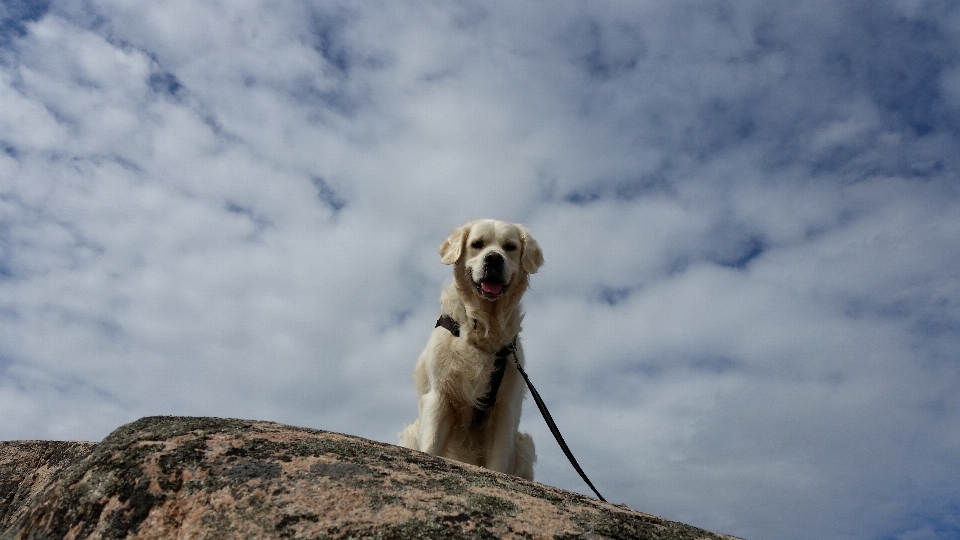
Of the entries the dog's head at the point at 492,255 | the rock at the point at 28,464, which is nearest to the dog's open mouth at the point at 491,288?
the dog's head at the point at 492,255

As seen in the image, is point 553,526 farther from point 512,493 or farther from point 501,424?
point 501,424

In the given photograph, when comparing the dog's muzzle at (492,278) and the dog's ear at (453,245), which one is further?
the dog's ear at (453,245)

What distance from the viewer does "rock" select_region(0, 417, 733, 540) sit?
1.96 m

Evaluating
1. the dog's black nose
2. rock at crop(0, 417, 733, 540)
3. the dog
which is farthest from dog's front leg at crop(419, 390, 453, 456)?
rock at crop(0, 417, 733, 540)

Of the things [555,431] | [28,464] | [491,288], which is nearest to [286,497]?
[555,431]

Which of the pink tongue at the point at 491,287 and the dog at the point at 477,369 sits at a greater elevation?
the pink tongue at the point at 491,287

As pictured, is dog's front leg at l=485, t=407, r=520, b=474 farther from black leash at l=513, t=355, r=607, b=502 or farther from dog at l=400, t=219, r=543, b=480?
black leash at l=513, t=355, r=607, b=502

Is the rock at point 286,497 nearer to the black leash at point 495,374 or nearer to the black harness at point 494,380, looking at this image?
the black leash at point 495,374

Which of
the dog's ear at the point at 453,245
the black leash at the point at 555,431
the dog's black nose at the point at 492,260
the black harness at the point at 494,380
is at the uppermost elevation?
the dog's ear at the point at 453,245

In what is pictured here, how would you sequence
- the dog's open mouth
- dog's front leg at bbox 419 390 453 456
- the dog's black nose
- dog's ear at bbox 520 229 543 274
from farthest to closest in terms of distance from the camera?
dog's ear at bbox 520 229 543 274 → the dog's black nose → the dog's open mouth → dog's front leg at bbox 419 390 453 456

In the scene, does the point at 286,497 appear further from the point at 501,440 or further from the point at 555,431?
the point at 501,440

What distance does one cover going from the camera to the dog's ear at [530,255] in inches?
287

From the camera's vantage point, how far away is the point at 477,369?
6277mm

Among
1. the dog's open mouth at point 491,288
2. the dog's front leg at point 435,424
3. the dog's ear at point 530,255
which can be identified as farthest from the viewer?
the dog's ear at point 530,255
